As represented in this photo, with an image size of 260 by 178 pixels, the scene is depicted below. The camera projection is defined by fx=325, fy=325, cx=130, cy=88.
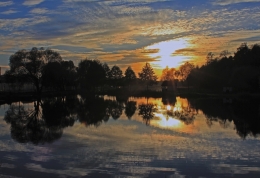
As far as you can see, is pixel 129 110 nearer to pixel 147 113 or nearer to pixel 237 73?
pixel 147 113

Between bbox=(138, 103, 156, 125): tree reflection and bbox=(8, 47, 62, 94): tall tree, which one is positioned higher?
bbox=(8, 47, 62, 94): tall tree

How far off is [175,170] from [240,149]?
4.98 metres

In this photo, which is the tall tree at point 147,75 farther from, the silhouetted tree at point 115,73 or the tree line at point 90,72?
the tree line at point 90,72

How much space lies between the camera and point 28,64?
7244 centimetres

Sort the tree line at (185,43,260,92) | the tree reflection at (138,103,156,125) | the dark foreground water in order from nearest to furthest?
the dark foreground water
the tree reflection at (138,103,156,125)
the tree line at (185,43,260,92)

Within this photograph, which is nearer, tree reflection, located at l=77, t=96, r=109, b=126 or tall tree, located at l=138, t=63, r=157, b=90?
tree reflection, located at l=77, t=96, r=109, b=126

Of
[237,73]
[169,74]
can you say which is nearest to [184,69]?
[169,74]

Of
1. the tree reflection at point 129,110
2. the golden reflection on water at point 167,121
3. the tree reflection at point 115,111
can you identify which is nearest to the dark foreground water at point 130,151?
the golden reflection on water at point 167,121

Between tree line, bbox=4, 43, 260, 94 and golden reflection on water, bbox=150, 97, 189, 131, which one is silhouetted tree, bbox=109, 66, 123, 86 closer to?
tree line, bbox=4, 43, 260, 94

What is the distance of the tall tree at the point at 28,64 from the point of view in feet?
236

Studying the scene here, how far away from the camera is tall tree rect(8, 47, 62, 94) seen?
7181 cm

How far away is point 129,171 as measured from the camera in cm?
1080

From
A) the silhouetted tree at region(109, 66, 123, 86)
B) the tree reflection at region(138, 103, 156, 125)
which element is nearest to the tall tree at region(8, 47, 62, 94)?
the tree reflection at region(138, 103, 156, 125)

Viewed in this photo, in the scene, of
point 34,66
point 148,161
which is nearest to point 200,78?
point 34,66
